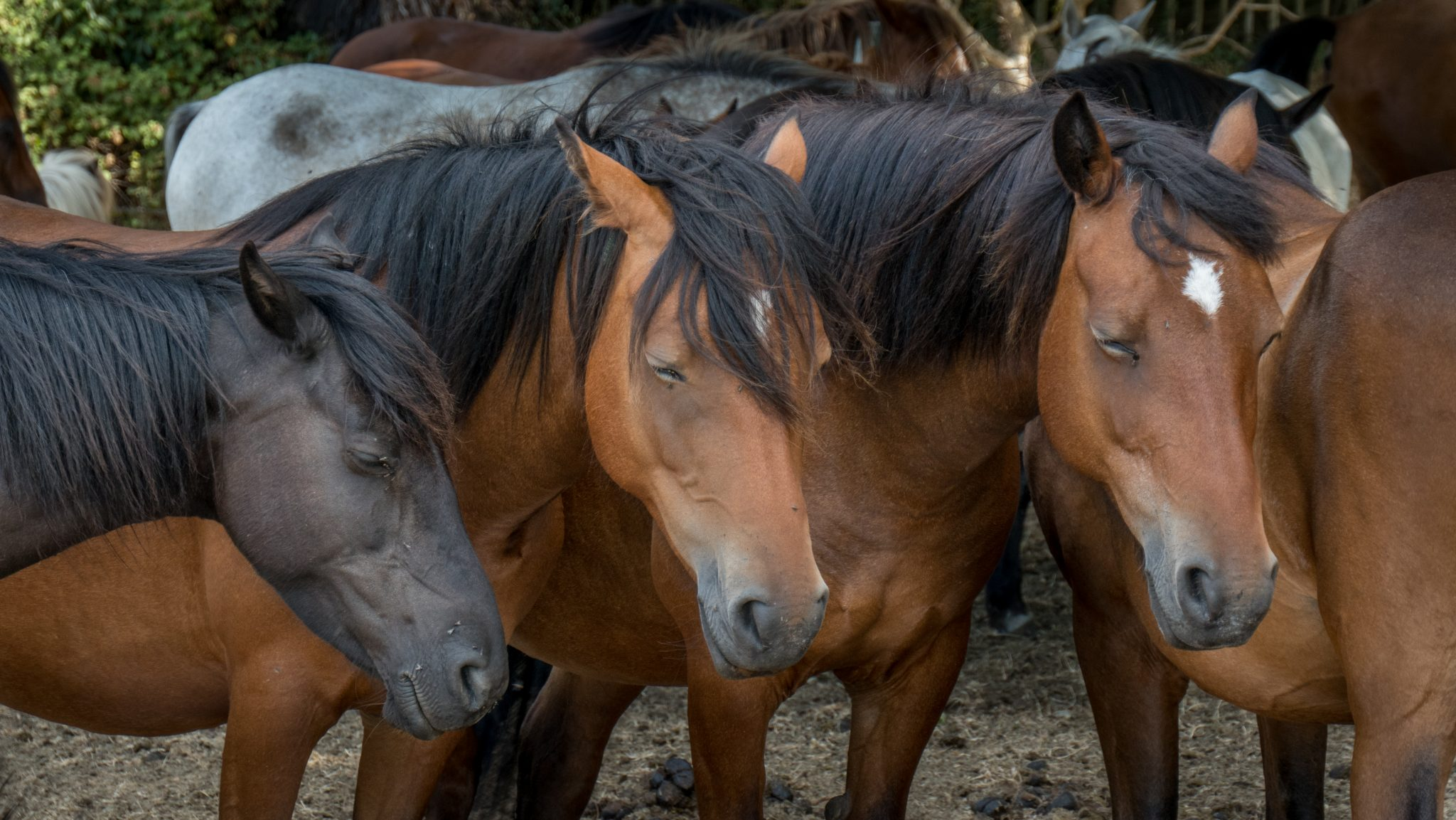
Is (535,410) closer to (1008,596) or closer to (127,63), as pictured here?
(1008,596)

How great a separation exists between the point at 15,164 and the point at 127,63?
4.28m

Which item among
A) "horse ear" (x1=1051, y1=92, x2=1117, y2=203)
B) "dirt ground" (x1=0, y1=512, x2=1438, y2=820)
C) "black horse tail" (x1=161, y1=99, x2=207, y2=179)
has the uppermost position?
"horse ear" (x1=1051, y1=92, x2=1117, y2=203)

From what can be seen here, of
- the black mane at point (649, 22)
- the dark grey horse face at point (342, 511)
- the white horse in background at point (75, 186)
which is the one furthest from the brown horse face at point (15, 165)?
the dark grey horse face at point (342, 511)

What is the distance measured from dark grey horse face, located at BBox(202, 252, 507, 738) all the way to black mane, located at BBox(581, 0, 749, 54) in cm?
557

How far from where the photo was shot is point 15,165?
19.6 feet

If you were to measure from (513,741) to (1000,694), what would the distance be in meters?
1.91

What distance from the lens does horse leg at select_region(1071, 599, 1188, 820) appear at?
3.01m

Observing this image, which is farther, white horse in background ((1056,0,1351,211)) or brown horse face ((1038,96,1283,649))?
white horse in background ((1056,0,1351,211))

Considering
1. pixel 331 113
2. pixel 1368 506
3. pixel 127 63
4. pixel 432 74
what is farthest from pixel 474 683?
pixel 127 63

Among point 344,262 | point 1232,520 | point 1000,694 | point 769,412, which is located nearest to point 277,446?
point 344,262

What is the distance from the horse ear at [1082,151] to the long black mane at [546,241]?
43 centimetres

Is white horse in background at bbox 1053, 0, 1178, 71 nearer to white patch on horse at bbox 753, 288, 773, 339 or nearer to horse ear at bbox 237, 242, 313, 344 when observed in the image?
white patch on horse at bbox 753, 288, 773, 339

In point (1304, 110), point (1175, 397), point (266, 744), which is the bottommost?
point (266, 744)

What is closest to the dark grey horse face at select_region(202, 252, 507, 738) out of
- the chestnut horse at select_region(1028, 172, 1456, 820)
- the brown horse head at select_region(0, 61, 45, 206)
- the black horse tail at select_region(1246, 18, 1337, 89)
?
the chestnut horse at select_region(1028, 172, 1456, 820)
